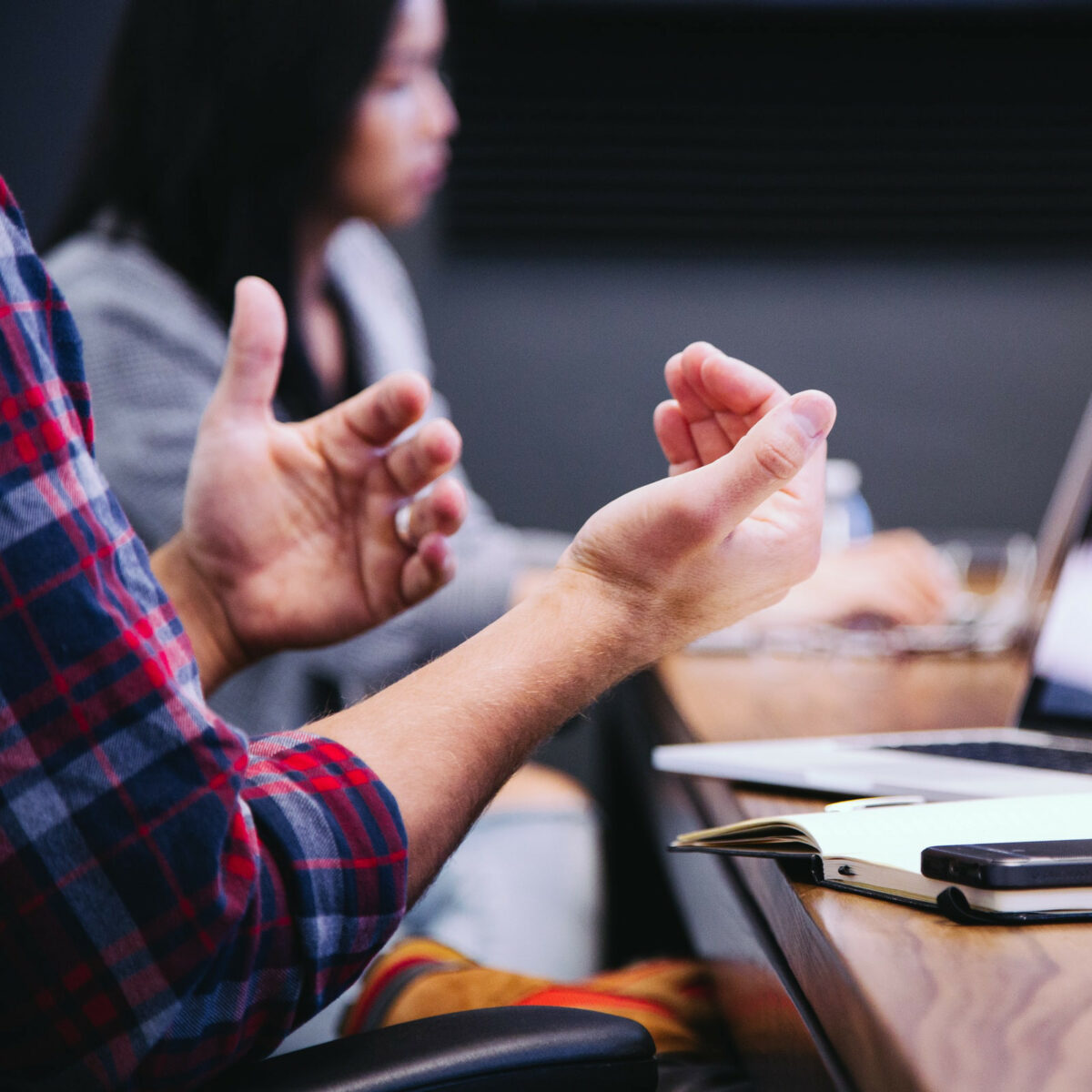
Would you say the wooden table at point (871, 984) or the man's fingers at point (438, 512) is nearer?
the wooden table at point (871, 984)

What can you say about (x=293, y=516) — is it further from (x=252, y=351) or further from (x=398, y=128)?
(x=398, y=128)

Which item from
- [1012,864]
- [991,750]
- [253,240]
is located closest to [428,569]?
[991,750]

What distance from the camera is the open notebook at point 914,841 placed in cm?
50

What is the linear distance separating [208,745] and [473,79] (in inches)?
91.4

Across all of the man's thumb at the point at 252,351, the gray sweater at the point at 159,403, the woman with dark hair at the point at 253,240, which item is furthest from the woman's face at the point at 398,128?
the man's thumb at the point at 252,351

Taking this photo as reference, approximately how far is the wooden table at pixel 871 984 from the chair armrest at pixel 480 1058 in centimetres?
7

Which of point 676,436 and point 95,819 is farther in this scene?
point 676,436

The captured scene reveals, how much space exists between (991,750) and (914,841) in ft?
1.11

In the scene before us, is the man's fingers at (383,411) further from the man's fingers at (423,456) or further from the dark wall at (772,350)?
the dark wall at (772,350)

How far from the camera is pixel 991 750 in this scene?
2.83ft

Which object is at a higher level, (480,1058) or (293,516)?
(293,516)

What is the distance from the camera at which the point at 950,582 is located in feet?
5.49

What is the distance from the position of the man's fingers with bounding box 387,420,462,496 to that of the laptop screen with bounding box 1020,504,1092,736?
51 centimetres

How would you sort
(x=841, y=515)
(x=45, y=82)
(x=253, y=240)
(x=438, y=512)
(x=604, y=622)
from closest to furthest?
(x=604, y=622) < (x=438, y=512) < (x=253, y=240) < (x=841, y=515) < (x=45, y=82)
